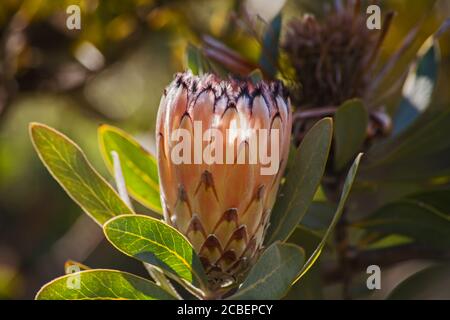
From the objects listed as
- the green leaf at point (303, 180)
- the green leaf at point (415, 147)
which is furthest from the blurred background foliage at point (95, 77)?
the green leaf at point (303, 180)

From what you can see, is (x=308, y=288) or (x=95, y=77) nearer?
(x=308, y=288)

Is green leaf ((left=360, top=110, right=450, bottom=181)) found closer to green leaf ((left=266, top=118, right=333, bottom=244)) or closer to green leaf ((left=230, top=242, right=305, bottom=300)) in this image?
green leaf ((left=266, top=118, right=333, bottom=244))

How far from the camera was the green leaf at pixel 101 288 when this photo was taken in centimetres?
112

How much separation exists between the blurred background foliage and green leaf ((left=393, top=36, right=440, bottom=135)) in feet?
0.36

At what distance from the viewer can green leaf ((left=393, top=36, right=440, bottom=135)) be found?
169 centimetres

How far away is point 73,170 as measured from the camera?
125 centimetres

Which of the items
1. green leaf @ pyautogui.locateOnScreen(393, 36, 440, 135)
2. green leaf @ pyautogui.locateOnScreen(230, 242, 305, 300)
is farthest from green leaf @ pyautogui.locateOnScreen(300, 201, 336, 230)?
green leaf @ pyautogui.locateOnScreen(230, 242, 305, 300)

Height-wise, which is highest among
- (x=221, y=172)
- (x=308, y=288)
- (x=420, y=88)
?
(x=420, y=88)

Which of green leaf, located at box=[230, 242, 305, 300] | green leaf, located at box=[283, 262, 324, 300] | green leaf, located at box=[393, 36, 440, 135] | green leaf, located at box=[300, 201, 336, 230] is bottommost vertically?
green leaf, located at box=[283, 262, 324, 300]

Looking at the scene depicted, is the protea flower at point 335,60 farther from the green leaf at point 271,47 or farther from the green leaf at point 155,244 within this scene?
the green leaf at point 155,244

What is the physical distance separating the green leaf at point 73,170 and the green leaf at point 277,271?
0.29m

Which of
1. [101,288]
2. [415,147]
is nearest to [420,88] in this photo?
[415,147]

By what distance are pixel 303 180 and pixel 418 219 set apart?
1.41ft

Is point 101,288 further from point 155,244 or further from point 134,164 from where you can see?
point 134,164
